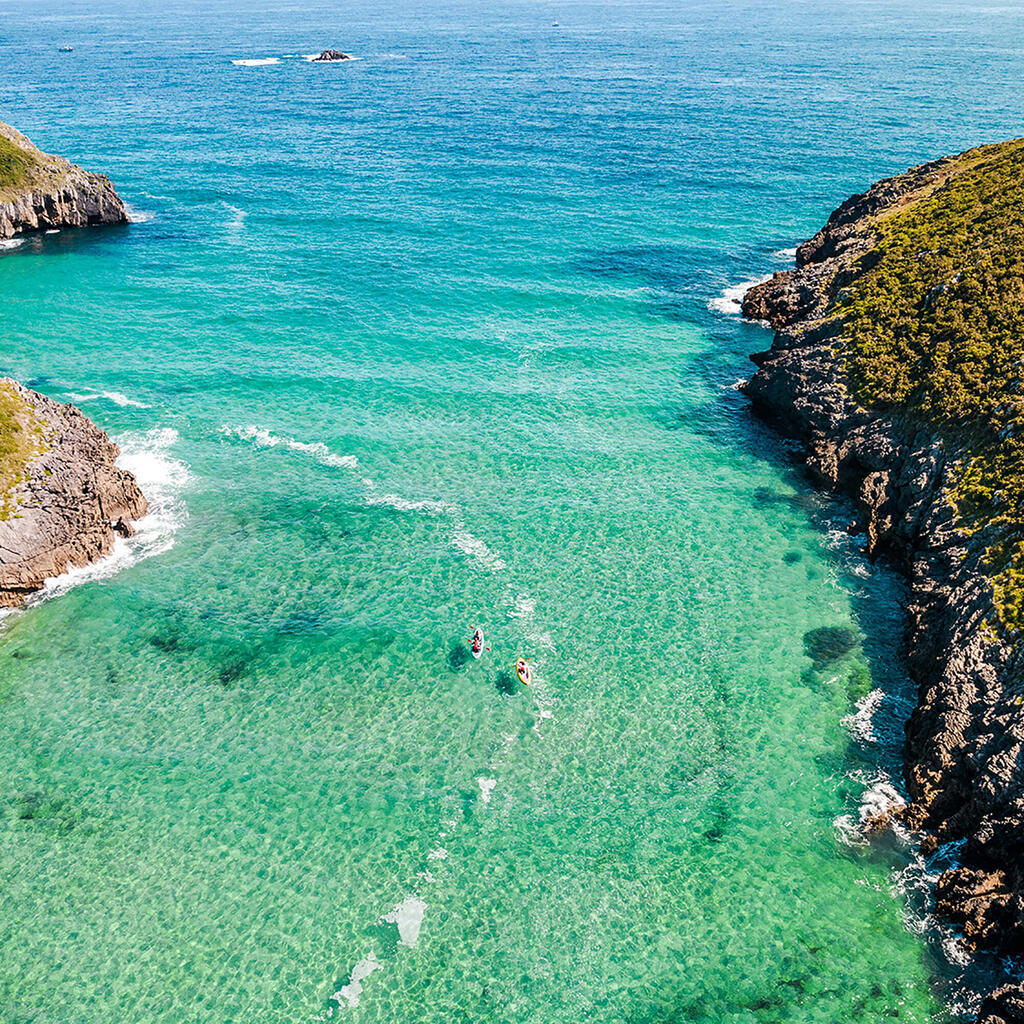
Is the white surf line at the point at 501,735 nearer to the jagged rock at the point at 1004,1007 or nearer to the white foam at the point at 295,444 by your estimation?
the white foam at the point at 295,444

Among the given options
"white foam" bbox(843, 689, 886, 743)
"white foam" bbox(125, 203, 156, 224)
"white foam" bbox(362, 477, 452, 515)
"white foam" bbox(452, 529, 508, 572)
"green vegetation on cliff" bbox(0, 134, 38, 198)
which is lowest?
"white foam" bbox(843, 689, 886, 743)

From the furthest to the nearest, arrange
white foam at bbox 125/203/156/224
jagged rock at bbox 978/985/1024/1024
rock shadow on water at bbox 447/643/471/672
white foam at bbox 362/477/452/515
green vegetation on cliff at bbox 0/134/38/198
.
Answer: white foam at bbox 125/203/156/224
green vegetation on cliff at bbox 0/134/38/198
white foam at bbox 362/477/452/515
rock shadow on water at bbox 447/643/471/672
jagged rock at bbox 978/985/1024/1024

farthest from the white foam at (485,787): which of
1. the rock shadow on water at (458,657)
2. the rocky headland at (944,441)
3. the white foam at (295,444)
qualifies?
the white foam at (295,444)

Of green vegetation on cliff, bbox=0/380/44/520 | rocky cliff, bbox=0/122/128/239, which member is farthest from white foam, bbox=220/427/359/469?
rocky cliff, bbox=0/122/128/239

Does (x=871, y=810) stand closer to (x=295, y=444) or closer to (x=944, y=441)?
(x=944, y=441)

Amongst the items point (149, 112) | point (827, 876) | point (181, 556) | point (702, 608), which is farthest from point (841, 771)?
point (149, 112)

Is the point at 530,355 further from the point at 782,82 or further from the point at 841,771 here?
the point at 782,82

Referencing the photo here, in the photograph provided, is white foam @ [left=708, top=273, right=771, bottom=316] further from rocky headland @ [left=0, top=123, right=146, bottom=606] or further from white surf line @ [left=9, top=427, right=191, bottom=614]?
rocky headland @ [left=0, top=123, right=146, bottom=606]

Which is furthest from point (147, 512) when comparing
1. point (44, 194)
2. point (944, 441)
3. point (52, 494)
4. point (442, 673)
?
point (44, 194)
